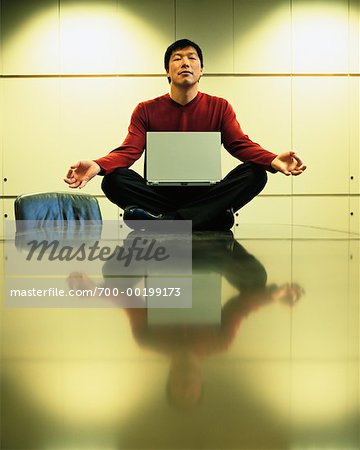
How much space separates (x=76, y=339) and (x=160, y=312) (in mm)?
115

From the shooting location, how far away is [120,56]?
4.77m

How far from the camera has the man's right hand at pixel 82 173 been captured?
84.9 inches

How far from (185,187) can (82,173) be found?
0.49 m

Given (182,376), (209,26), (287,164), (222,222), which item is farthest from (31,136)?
(182,376)

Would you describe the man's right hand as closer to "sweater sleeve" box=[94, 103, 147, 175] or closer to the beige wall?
"sweater sleeve" box=[94, 103, 147, 175]

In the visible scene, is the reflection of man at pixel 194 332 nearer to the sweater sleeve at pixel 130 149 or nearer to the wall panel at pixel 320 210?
the sweater sleeve at pixel 130 149

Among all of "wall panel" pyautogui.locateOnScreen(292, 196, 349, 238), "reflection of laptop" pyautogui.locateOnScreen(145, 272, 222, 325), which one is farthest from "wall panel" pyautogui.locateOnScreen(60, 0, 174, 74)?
"reflection of laptop" pyautogui.locateOnScreen(145, 272, 222, 325)

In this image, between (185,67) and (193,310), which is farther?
(185,67)

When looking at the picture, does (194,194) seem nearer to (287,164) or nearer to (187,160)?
(187,160)

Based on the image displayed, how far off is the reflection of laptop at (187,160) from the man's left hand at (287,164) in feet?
0.93

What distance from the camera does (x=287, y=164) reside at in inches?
88.5

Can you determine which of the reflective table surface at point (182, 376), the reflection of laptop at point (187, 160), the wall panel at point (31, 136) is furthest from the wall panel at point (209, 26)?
the reflective table surface at point (182, 376)

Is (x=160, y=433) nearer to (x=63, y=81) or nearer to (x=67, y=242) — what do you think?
(x=67, y=242)

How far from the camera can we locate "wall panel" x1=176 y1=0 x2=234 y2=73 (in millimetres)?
4727
